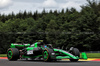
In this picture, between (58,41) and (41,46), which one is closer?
(41,46)

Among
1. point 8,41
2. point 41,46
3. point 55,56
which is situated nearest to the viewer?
point 55,56

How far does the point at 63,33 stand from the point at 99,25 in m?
14.2

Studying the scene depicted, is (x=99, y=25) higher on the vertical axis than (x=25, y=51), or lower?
higher

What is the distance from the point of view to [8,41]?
92.0m

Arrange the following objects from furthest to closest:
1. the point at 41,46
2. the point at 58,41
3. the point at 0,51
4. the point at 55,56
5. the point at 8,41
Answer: the point at 8,41, the point at 0,51, the point at 58,41, the point at 41,46, the point at 55,56

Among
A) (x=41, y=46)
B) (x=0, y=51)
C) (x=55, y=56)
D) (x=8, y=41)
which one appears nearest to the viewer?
(x=55, y=56)

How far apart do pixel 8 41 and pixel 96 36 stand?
42.7 m

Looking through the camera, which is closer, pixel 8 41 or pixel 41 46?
pixel 41 46

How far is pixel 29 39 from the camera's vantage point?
3425 inches

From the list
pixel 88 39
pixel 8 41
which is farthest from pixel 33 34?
pixel 88 39

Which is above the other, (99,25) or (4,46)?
(99,25)

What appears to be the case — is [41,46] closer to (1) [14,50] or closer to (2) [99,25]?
(1) [14,50]

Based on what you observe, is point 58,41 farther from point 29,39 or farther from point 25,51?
point 25,51

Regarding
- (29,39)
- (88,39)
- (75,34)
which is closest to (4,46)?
(29,39)
